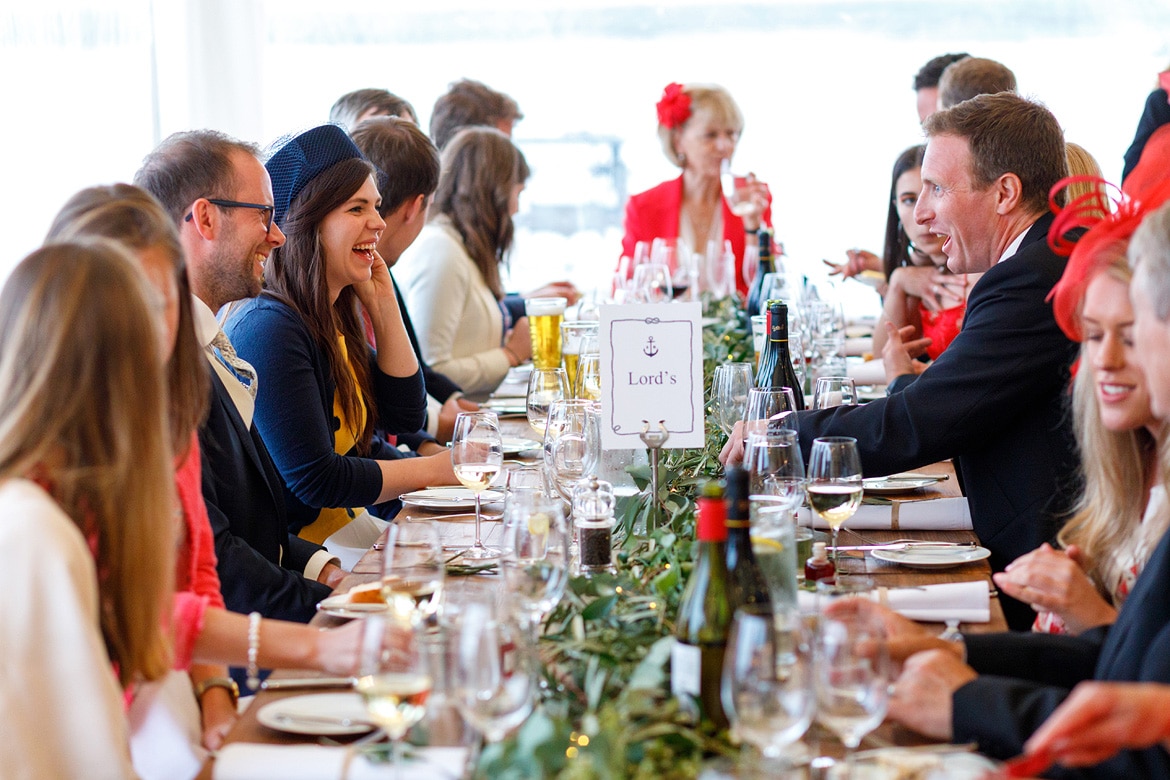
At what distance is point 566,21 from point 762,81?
1.17 metres

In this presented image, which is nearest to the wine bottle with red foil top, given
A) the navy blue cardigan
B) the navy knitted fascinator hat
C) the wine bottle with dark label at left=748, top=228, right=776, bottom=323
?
the navy blue cardigan

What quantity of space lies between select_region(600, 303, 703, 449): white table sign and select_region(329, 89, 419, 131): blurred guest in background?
7.92 feet

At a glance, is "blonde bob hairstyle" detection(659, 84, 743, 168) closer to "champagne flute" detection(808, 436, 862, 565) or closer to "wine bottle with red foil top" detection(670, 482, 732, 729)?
"champagne flute" detection(808, 436, 862, 565)

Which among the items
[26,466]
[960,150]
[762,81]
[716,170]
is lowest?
[26,466]

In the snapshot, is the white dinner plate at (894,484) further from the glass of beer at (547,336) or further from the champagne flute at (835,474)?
the glass of beer at (547,336)

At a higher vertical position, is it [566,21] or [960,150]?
[566,21]

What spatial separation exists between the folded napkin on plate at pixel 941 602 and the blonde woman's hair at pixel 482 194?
2.74 metres

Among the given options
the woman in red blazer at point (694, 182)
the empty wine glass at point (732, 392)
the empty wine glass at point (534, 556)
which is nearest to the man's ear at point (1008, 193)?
the empty wine glass at point (732, 392)

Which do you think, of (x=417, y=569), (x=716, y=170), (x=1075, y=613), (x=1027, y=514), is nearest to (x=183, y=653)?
(x=417, y=569)

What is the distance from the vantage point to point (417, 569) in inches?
49.1

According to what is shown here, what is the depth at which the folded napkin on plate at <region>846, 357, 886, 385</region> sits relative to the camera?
11.5 feet

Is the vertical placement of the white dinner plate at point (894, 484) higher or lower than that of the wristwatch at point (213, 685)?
higher

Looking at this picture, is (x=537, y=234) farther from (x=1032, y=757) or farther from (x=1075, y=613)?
(x=1032, y=757)

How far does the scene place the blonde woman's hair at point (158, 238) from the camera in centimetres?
135
